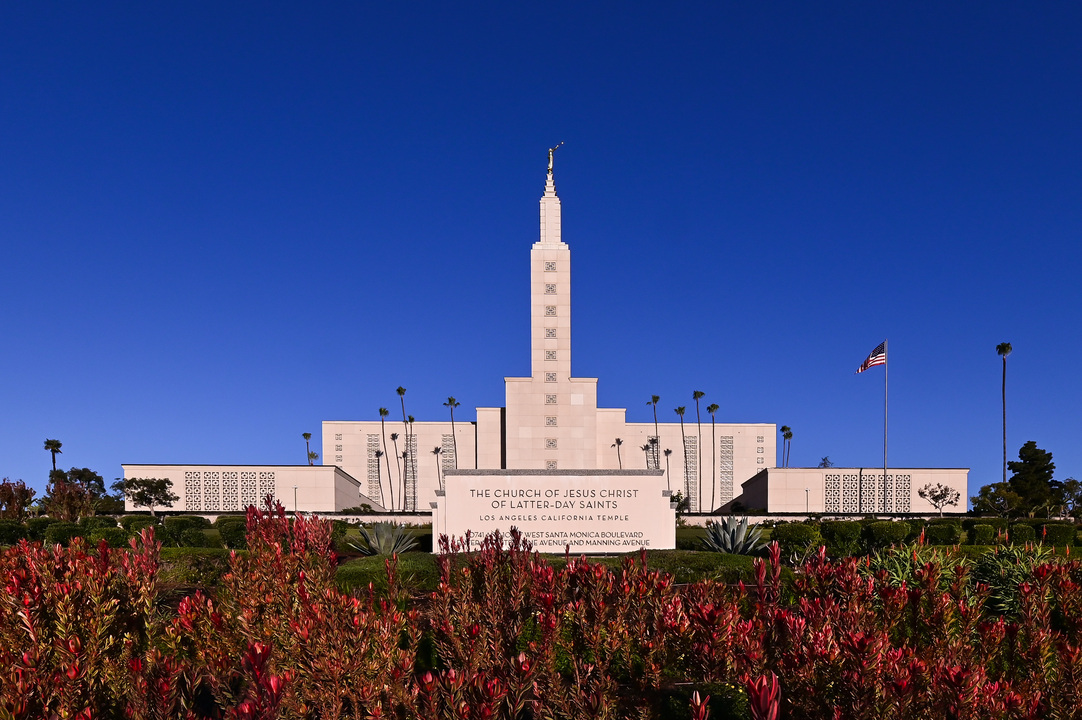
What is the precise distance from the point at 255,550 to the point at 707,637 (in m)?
4.03

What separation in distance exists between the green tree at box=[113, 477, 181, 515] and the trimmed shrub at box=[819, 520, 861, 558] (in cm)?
3326

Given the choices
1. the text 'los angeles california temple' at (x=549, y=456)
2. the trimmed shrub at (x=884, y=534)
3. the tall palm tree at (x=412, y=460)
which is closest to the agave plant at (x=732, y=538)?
the trimmed shrub at (x=884, y=534)

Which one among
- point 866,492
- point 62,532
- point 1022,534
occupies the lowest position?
point 866,492

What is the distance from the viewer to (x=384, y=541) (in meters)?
15.5

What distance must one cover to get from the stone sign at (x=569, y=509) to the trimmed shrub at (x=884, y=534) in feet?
21.6

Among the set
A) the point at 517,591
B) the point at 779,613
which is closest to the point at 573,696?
the point at 779,613

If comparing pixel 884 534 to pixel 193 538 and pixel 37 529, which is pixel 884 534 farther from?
pixel 37 529

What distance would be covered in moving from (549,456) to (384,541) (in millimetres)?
32142

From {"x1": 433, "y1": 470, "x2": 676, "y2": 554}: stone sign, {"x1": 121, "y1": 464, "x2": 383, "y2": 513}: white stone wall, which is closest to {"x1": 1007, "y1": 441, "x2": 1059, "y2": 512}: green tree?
{"x1": 433, "y1": 470, "x2": 676, "y2": 554}: stone sign

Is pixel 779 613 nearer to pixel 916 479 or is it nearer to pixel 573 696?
pixel 573 696

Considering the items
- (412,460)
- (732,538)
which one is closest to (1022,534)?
(732,538)

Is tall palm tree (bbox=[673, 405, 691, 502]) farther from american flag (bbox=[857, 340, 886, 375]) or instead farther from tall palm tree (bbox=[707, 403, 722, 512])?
american flag (bbox=[857, 340, 886, 375])

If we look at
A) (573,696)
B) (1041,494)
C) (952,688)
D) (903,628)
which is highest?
(952,688)

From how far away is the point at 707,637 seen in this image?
3.91 meters
